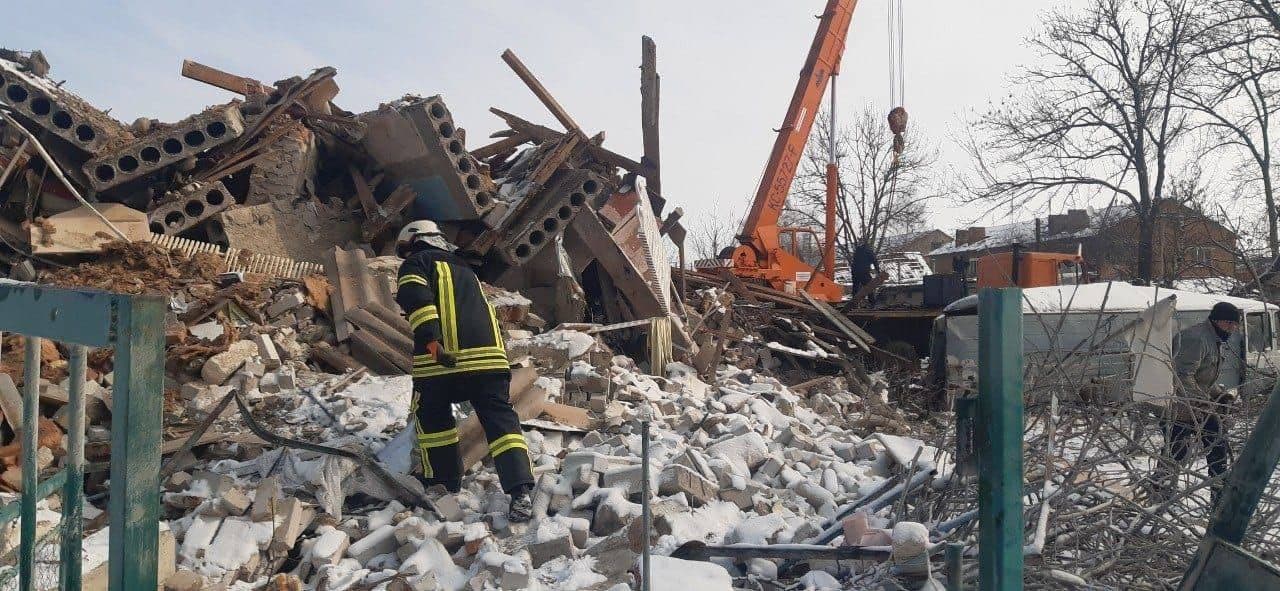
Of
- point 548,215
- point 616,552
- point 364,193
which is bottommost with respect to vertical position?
point 616,552

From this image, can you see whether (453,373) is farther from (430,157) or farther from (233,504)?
(430,157)

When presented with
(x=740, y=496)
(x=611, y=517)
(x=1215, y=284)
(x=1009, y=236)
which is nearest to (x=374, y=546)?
(x=611, y=517)

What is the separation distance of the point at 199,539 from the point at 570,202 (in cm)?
501

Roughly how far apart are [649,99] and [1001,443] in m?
7.66

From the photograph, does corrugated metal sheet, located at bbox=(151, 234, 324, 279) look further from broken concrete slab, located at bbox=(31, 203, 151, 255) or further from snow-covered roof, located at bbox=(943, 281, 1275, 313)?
snow-covered roof, located at bbox=(943, 281, 1275, 313)

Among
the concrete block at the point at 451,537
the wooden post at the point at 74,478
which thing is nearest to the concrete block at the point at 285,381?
the concrete block at the point at 451,537

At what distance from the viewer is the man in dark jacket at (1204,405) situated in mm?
3133

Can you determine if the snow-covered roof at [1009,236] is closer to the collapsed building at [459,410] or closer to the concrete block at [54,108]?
the collapsed building at [459,410]

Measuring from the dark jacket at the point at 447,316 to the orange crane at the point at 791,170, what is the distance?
8795 millimetres

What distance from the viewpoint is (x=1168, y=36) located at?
18.9 m

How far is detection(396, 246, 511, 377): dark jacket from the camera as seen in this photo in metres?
4.31

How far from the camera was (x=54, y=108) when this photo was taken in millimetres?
7238

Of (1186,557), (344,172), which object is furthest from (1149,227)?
(1186,557)

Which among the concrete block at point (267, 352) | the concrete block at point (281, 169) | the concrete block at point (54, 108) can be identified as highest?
the concrete block at point (54, 108)
